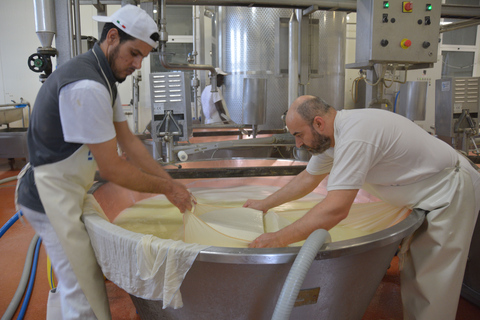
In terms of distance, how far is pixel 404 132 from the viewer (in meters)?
1.29

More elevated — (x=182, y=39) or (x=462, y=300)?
(x=182, y=39)

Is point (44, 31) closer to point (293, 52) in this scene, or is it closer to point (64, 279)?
point (64, 279)

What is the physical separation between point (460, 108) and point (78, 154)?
4103 millimetres

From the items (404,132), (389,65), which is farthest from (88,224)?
(389,65)

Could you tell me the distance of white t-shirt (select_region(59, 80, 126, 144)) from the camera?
106cm

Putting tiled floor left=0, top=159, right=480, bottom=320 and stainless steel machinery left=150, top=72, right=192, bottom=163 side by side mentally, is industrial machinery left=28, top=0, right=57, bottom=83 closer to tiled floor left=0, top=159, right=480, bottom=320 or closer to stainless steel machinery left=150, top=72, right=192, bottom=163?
stainless steel machinery left=150, top=72, right=192, bottom=163

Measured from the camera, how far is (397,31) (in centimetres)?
269

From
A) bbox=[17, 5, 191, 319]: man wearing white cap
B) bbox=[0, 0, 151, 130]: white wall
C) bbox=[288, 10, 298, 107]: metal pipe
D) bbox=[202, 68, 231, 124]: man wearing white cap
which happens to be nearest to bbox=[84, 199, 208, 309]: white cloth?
bbox=[17, 5, 191, 319]: man wearing white cap

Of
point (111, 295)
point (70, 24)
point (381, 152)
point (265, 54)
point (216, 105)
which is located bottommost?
point (111, 295)

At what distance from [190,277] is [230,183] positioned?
1410 mm

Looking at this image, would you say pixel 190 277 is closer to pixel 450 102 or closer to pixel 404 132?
pixel 404 132

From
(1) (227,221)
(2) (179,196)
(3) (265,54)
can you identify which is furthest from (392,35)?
(3) (265,54)

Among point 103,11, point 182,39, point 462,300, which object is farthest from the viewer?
point 182,39

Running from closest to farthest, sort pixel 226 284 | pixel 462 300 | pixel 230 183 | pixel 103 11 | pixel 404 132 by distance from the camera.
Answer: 1. pixel 226 284
2. pixel 404 132
3. pixel 462 300
4. pixel 230 183
5. pixel 103 11
